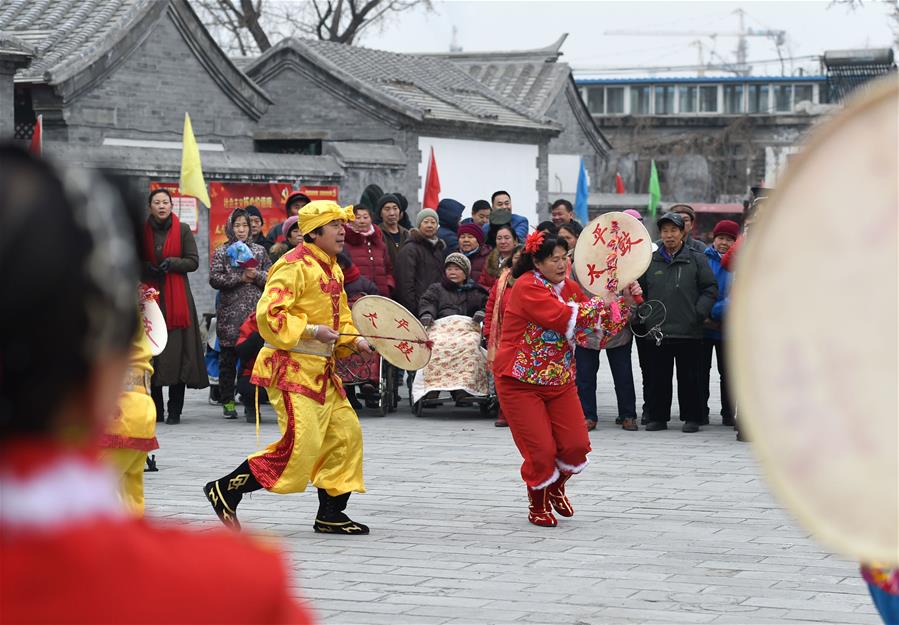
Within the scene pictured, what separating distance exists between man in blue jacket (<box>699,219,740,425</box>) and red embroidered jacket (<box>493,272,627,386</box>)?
383cm

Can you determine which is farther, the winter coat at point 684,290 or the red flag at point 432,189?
the red flag at point 432,189

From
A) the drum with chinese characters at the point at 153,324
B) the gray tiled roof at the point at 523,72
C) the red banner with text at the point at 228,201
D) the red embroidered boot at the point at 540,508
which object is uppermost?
the gray tiled roof at the point at 523,72

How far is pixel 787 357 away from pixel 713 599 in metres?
4.05

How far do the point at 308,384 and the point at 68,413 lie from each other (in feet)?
18.8

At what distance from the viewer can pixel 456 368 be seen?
1253cm

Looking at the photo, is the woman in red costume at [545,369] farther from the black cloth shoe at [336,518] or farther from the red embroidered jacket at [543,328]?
the black cloth shoe at [336,518]

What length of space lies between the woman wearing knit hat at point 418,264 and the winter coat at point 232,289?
121 centimetres

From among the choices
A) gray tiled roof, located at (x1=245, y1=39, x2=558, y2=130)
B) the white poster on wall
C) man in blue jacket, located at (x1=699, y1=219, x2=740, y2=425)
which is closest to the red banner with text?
the white poster on wall

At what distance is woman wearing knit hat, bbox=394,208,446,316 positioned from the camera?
13008 millimetres

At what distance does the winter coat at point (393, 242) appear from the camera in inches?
525

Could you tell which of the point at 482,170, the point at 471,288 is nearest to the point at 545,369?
the point at 471,288

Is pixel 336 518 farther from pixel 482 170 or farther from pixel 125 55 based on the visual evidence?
pixel 482 170

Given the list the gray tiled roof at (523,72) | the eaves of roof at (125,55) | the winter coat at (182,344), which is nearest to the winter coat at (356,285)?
the winter coat at (182,344)

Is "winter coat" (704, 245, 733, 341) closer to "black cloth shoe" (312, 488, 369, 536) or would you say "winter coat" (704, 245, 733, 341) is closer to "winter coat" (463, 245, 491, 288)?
"winter coat" (463, 245, 491, 288)
